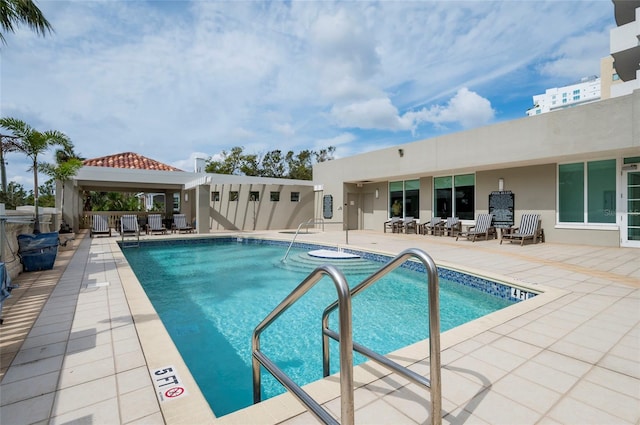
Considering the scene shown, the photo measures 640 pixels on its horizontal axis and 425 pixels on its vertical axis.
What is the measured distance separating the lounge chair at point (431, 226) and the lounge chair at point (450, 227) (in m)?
0.18

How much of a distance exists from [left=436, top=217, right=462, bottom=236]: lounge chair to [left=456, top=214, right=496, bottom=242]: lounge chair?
28.3 inches

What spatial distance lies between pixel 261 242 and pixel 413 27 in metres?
10.5

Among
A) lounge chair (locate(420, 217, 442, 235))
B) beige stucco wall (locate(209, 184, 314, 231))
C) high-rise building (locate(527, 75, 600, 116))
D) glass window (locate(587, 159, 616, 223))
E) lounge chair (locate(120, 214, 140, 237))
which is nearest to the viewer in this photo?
glass window (locate(587, 159, 616, 223))

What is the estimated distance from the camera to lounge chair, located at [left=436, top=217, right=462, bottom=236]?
13.0 meters

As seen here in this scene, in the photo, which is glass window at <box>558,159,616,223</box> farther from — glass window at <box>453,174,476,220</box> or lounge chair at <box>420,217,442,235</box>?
lounge chair at <box>420,217,442,235</box>

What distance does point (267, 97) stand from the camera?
13.9 m

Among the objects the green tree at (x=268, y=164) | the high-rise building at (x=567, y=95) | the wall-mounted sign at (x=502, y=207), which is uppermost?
the high-rise building at (x=567, y=95)

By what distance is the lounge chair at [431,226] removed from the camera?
13.8 m

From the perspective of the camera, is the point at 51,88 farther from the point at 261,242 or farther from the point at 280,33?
the point at 261,242

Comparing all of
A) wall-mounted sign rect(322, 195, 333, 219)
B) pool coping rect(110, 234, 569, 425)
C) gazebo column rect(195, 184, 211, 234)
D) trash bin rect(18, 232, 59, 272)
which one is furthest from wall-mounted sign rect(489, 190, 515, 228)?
trash bin rect(18, 232, 59, 272)

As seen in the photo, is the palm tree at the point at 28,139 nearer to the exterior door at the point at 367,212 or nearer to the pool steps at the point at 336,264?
the pool steps at the point at 336,264

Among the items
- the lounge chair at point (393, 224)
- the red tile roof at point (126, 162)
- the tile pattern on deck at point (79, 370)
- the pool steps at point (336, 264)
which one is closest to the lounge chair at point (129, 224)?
the red tile roof at point (126, 162)

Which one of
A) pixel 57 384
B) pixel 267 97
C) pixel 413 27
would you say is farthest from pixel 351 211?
pixel 57 384

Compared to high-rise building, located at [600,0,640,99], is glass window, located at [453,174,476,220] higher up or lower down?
lower down
